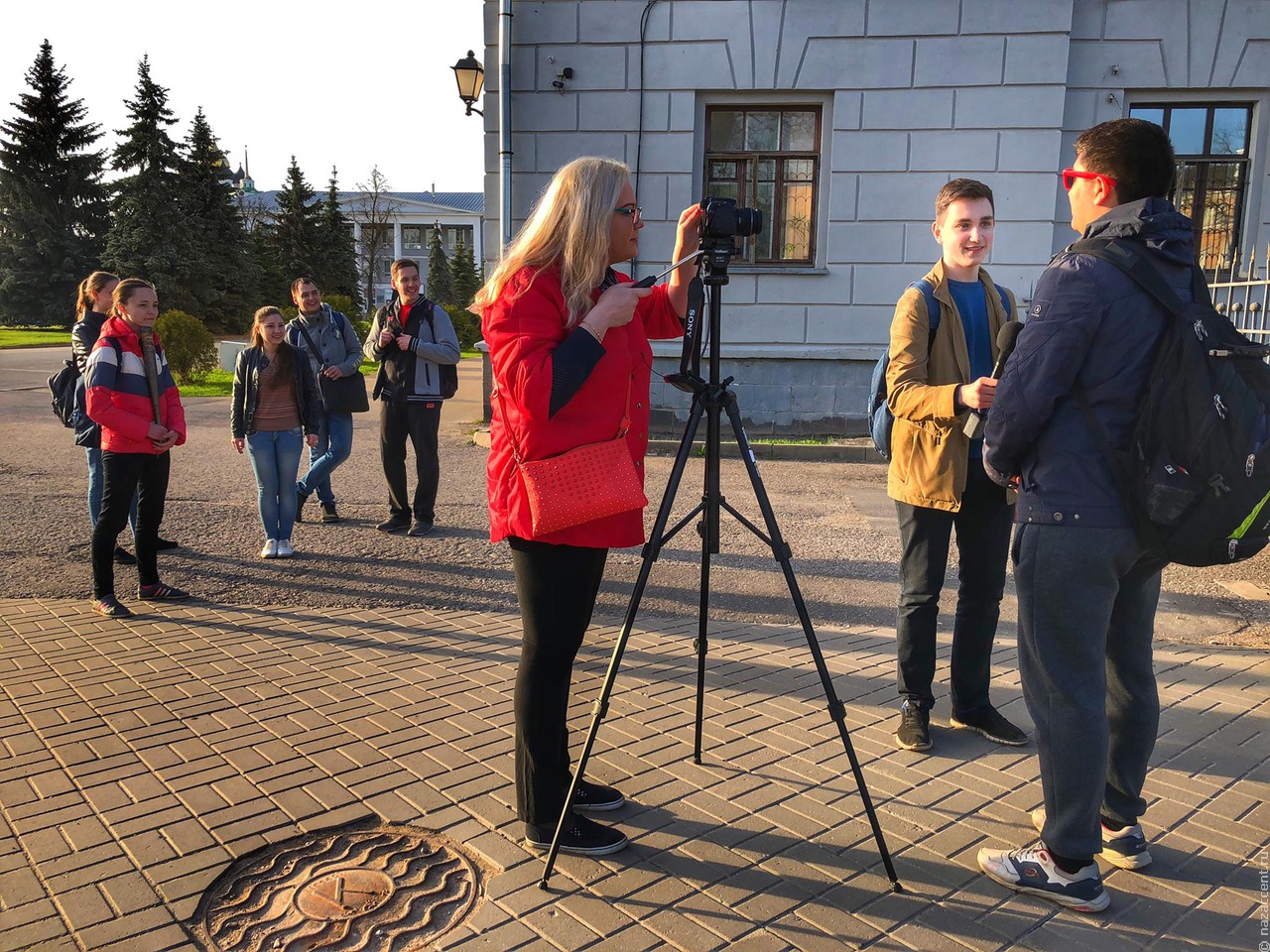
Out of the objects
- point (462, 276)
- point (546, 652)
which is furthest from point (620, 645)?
point (462, 276)

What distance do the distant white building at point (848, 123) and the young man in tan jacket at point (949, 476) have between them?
28.5 feet

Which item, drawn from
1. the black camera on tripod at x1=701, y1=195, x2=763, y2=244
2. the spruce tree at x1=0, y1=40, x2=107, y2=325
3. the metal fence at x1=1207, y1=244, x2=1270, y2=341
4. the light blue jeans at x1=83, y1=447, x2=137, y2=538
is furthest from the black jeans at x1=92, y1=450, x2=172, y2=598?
the spruce tree at x1=0, y1=40, x2=107, y2=325

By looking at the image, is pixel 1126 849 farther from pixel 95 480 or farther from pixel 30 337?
pixel 30 337

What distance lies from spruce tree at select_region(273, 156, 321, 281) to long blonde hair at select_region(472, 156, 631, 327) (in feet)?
180

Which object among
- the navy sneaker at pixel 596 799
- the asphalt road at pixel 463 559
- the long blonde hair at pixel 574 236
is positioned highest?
the long blonde hair at pixel 574 236

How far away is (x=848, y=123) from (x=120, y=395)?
948 cm

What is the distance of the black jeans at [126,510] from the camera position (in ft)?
17.4

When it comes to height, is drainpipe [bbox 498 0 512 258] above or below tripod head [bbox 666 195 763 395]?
above

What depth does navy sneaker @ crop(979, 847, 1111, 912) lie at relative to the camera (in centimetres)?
265

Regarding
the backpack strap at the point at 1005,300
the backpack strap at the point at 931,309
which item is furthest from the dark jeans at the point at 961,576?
the backpack strap at the point at 1005,300

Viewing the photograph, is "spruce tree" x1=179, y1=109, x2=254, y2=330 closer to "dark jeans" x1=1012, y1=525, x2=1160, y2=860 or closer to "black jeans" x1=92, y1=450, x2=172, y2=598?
"black jeans" x1=92, y1=450, x2=172, y2=598

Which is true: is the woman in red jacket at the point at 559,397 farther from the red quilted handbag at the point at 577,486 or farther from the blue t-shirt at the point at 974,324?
the blue t-shirt at the point at 974,324

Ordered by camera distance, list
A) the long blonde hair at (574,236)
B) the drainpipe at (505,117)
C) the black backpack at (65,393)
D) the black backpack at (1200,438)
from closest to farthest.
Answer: the black backpack at (1200,438), the long blonde hair at (574,236), the black backpack at (65,393), the drainpipe at (505,117)

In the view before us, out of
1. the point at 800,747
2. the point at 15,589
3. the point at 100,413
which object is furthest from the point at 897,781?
the point at 15,589
